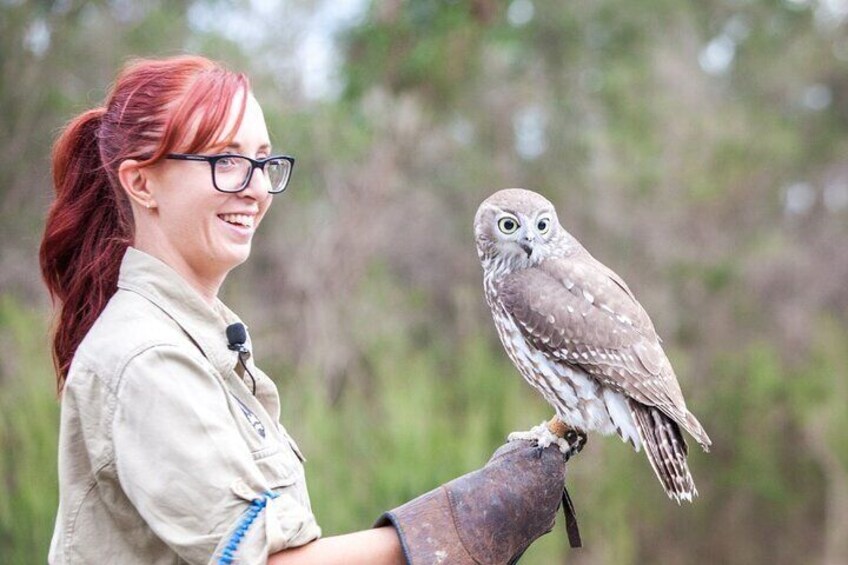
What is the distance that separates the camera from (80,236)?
2.24 metres

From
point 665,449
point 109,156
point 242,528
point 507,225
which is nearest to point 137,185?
point 109,156

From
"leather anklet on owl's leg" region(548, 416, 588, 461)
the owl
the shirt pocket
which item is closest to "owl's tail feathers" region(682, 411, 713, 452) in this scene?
the owl

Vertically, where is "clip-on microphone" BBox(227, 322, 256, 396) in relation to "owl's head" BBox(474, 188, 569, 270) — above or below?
below

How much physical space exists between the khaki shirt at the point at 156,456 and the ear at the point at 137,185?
0.61 feet

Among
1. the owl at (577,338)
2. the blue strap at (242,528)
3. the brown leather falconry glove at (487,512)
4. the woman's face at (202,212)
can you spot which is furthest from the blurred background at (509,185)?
the blue strap at (242,528)

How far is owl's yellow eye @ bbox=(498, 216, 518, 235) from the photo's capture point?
3.26 m

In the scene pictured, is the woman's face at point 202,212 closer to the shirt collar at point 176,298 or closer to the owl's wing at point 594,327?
the shirt collar at point 176,298

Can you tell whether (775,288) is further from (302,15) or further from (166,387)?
(166,387)

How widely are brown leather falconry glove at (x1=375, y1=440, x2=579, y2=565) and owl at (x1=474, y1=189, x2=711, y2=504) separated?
526 mm

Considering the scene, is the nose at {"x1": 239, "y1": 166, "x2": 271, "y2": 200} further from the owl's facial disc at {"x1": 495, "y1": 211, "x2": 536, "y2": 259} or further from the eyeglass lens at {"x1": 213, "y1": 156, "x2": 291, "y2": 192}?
the owl's facial disc at {"x1": 495, "y1": 211, "x2": 536, "y2": 259}

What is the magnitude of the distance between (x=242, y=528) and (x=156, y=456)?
0.64 feet

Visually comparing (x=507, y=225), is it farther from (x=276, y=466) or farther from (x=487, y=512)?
(x=276, y=466)

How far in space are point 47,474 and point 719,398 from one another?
8716 millimetres

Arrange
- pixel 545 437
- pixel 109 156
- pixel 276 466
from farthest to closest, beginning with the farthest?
pixel 545 437
pixel 109 156
pixel 276 466
